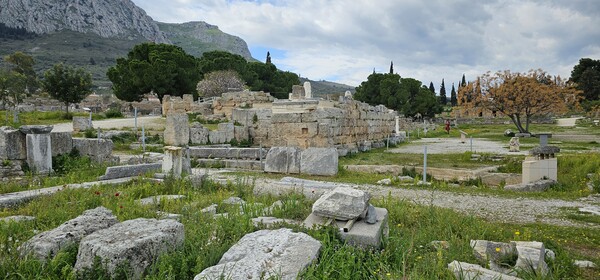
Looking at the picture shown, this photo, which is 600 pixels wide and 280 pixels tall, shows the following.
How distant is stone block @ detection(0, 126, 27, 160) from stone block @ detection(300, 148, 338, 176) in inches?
317

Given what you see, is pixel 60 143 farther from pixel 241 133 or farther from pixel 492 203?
pixel 492 203

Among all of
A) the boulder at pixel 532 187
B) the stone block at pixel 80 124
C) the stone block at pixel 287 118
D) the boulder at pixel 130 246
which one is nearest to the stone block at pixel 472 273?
the boulder at pixel 130 246

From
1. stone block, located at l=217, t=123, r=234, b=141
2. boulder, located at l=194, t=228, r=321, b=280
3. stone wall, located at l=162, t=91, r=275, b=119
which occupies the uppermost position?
stone wall, located at l=162, t=91, r=275, b=119

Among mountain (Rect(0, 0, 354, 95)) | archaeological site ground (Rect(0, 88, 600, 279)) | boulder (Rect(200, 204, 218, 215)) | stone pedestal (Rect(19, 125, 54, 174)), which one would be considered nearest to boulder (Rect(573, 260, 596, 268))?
archaeological site ground (Rect(0, 88, 600, 279))

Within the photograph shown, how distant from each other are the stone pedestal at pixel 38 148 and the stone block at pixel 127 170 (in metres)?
2.11

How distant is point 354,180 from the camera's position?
1158 cm

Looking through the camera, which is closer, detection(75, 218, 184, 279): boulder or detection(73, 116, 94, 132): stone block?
detection(75, 218, 184, 279): boulder

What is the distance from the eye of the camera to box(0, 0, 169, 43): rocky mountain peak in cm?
13488

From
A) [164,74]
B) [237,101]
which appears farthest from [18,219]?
[164,74]

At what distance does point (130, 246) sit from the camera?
3852mm

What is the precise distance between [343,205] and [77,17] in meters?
173

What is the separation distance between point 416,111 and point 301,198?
6014 cm

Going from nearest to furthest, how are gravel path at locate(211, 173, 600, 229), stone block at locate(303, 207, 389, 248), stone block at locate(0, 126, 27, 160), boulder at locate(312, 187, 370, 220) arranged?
stone block at locate(303, 207, 389, 248) < boulder at locate(312, 187, 370, 220) < gravel path at locate(211, 173, 600, 229) < stone block at locate(0, 126, 27, 160)

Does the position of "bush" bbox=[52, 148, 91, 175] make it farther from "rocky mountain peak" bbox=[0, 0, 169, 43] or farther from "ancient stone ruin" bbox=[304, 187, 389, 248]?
"rocky mountain peak" bbox=[0, 0, 169, 43]
